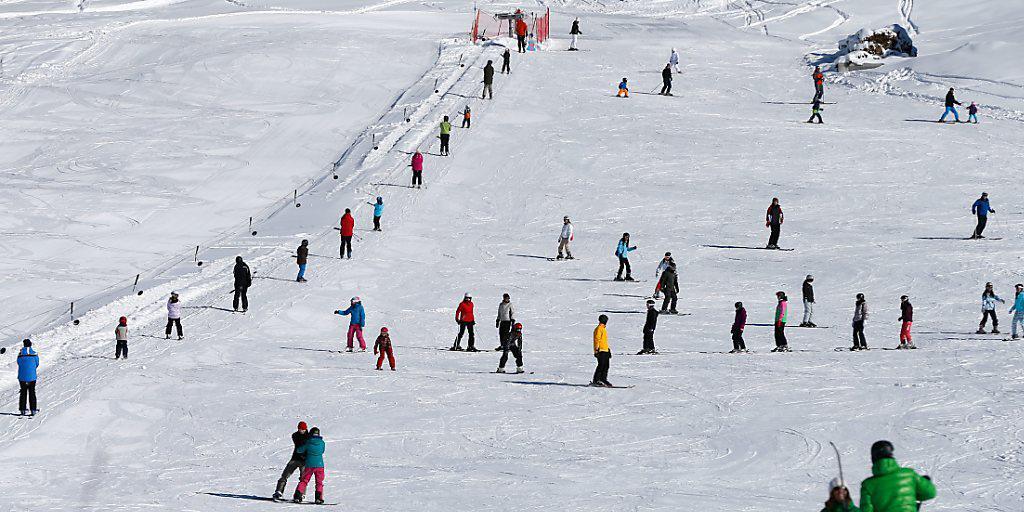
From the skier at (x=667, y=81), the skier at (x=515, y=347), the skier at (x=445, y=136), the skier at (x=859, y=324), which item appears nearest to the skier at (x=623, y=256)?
the skier at (x=859, y=324)

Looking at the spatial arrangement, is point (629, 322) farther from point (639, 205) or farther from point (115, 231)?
point (115, 231)

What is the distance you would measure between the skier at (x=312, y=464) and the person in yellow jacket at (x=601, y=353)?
510cm

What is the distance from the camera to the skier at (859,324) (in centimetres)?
2077

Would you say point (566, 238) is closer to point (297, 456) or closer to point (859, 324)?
point (859, 324)

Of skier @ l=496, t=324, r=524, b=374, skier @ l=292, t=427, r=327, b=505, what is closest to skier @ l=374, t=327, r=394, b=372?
skier @ l=496, t=324, r=524, b=374

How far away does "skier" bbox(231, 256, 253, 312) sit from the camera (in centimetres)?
2344

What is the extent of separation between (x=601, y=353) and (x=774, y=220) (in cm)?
1055

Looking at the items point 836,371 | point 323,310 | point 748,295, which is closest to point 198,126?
Result: point 323,310

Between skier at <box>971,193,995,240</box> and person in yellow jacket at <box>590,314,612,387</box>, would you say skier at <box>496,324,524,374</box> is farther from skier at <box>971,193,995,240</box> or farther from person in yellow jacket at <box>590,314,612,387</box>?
skier at <box>971,193,995,240</box>

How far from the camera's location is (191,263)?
27859mm

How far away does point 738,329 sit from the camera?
68.5ft

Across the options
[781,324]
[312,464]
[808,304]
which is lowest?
A: [312,464]

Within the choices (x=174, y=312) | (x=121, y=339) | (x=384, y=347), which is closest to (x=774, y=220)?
(x=384, y=347)

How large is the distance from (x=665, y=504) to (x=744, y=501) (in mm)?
830
